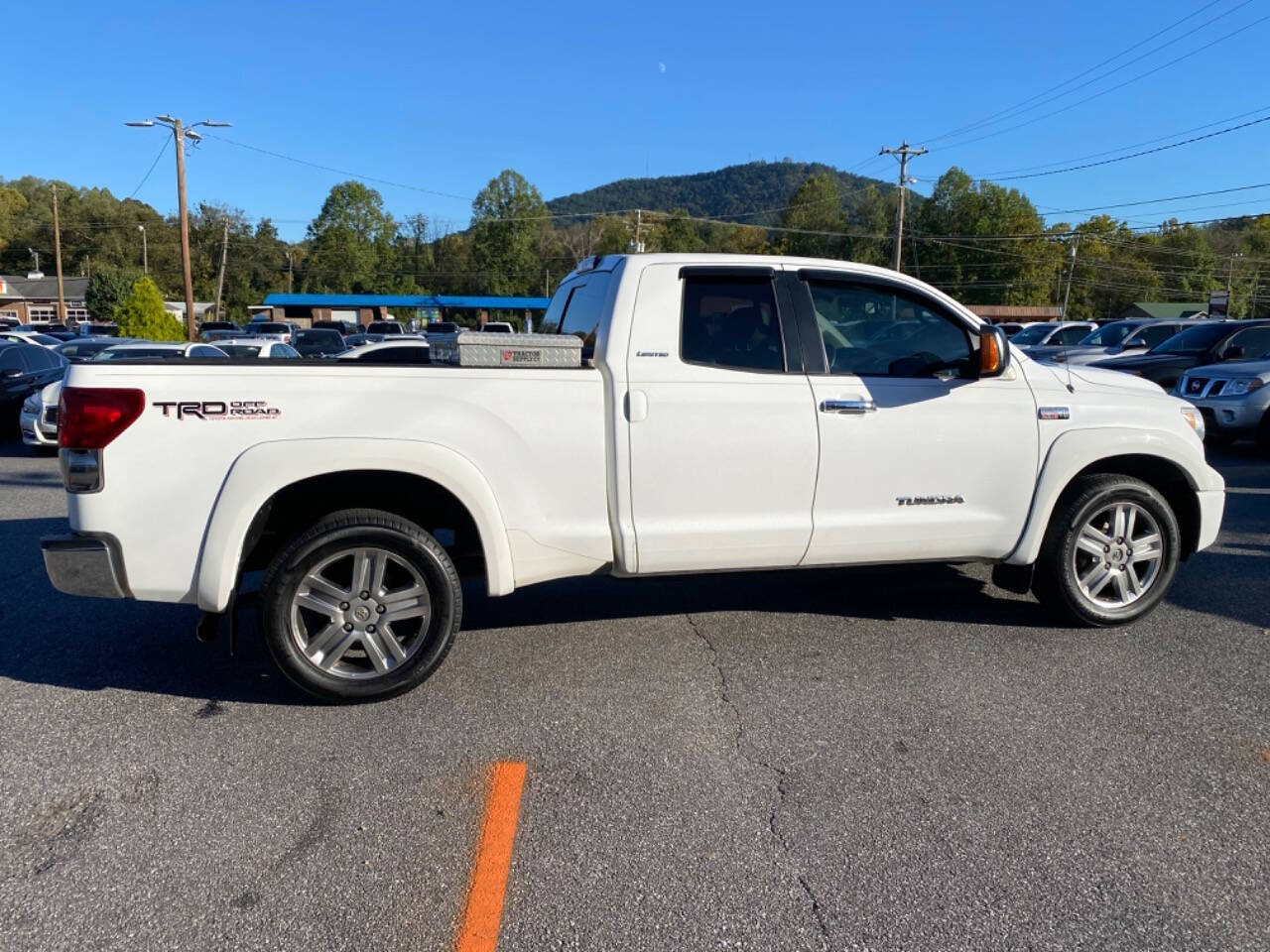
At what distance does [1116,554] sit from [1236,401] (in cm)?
852

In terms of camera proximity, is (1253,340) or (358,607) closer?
(358,607)

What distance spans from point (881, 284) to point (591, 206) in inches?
6102

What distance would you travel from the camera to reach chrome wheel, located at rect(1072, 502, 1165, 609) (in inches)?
191

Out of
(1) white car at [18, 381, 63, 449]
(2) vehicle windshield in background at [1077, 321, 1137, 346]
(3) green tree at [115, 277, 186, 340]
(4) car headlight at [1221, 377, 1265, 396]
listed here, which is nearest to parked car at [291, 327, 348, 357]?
(3) green tree at [115, 277, 186, 340]

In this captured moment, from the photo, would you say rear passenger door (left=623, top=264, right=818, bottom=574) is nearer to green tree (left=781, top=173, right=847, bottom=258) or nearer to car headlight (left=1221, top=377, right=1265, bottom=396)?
car headlight (left=1221, top=377, right=1265, bottom=396)

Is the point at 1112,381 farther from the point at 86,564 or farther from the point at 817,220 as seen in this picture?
the point at 817,220

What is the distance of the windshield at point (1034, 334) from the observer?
27.3m

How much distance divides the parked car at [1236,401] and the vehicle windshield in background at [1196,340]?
83.3 inches

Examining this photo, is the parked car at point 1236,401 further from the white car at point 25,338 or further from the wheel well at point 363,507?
the white car at point 25,338

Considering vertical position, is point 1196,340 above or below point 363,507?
above

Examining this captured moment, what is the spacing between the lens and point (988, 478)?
15.1 ft

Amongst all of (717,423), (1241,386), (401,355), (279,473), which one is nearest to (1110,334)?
(1241,386)

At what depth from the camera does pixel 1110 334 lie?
2014 centimetres

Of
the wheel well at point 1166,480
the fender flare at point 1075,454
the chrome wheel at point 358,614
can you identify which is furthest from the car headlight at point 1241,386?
the chrome wheel at point 358,614
